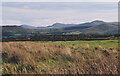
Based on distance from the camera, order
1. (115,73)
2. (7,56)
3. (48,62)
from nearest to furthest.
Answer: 1. (115,73)
2. (48,62)
3. (7,56)

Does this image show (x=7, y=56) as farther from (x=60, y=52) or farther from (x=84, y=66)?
(x=84, y=66)

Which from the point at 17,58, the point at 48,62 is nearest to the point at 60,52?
the point at 48,62

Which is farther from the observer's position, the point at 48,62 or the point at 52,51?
the point at 52,51

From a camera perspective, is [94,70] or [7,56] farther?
[7,56]

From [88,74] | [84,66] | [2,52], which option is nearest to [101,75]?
[88,74]

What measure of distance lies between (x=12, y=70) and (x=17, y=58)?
1964 mm

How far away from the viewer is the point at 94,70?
5.45m

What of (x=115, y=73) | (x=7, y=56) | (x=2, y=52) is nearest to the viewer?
(x=115, y=73)

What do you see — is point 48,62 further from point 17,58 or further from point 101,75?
point 101,75

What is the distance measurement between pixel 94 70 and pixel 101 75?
1.60ft

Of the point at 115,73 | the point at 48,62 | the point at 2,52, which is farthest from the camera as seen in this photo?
the point at 2,52

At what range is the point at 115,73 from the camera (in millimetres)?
4977

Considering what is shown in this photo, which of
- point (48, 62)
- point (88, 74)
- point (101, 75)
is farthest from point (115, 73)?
point (48, 62)

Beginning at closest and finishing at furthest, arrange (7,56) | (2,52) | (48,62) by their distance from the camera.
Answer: (48,62)
(7,56)
(2,52)
